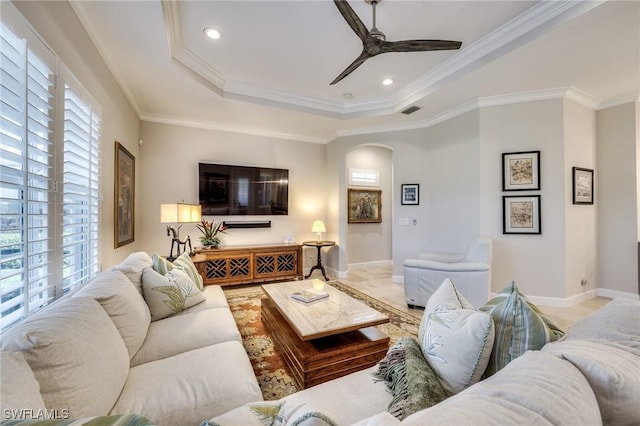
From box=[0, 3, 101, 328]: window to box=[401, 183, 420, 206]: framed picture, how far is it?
411 centimetres

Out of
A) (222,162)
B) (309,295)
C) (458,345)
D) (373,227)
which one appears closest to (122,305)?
(309,295)

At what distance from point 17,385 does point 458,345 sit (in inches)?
52.2

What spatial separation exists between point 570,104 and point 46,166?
5.24m

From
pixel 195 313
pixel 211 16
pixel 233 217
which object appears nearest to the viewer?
pixel 195 313

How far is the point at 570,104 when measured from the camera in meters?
3.31

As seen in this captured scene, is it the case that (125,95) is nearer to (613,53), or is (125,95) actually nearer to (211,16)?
(211,16)

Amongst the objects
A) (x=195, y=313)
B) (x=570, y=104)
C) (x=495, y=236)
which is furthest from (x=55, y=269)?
(x=570, y=104)

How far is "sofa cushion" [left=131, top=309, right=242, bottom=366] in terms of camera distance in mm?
1481

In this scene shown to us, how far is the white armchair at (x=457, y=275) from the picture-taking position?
113 inches

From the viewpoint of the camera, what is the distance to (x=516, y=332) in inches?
36.2

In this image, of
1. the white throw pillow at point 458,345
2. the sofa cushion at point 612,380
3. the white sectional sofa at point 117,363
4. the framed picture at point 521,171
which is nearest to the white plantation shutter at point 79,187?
the white sectional sofa at point 117,363

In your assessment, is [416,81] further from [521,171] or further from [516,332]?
[516,332]

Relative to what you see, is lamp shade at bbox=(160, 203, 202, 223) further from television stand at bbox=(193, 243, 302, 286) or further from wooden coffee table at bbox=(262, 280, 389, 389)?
wooden coffee table at bbox=(262, 280, 389, 389)

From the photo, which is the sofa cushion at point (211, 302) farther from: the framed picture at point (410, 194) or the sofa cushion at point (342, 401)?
the framed picture at point (410, 194)
